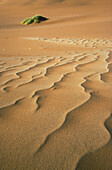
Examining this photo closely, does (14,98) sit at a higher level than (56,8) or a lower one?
lower

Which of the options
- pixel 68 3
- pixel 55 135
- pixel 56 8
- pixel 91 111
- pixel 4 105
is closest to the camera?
pixel 55 135

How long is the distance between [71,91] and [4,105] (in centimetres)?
66

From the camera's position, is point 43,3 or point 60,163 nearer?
point 60,163

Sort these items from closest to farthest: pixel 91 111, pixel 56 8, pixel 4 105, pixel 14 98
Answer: pixel 91 111, pixel 4 105, pixel 14 98, pixel 56 8

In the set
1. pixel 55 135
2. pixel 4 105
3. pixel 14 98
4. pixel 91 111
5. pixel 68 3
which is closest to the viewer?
pixel 55 135

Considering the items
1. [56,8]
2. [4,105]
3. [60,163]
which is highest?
[56,8]

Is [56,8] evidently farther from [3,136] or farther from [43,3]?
[3,136]

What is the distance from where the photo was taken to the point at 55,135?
1.15 meters

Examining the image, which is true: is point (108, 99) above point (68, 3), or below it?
below

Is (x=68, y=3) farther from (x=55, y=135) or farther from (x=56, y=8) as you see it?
(x=55, y=135)

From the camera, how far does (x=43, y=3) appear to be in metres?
28.0

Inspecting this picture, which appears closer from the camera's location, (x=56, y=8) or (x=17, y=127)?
(x=17, y=127)

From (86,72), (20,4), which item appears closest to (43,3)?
(20,4)

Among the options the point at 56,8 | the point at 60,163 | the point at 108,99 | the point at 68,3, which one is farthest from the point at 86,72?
the point at 68,3
